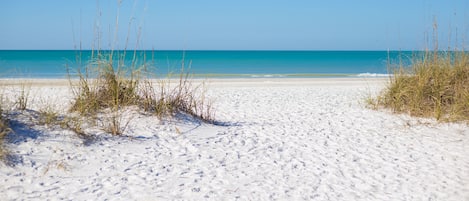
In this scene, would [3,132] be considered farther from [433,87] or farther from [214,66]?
[214,66]

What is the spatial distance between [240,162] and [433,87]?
4.01 metres

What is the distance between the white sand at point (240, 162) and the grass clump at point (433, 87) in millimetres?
533

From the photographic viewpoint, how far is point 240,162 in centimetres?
416

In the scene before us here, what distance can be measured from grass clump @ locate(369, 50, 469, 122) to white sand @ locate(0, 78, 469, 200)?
533 millimetres

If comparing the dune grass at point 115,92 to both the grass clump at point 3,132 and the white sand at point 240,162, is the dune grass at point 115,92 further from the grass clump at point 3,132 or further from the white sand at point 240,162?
the grass clump at point 3,132

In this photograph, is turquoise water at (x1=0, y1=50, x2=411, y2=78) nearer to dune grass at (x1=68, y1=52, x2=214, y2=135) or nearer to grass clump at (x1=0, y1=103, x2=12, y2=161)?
dune grass at (x1=68, y1=52, x2=214, y2=135)

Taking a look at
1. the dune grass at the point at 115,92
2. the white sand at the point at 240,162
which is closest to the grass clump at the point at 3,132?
the white sand at the point at 240,162

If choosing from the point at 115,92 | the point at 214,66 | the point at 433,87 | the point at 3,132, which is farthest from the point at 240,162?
the point at 214,66

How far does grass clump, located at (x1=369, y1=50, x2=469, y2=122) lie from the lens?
20.8ft

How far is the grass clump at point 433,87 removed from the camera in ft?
20.8

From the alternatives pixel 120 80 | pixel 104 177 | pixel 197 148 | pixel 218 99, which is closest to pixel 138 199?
pixel 104 177

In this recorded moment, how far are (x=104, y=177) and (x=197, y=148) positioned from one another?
1111 millimetres

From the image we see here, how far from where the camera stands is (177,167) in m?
3.95

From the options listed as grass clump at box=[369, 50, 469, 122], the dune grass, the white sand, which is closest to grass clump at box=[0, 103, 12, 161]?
the white sand
